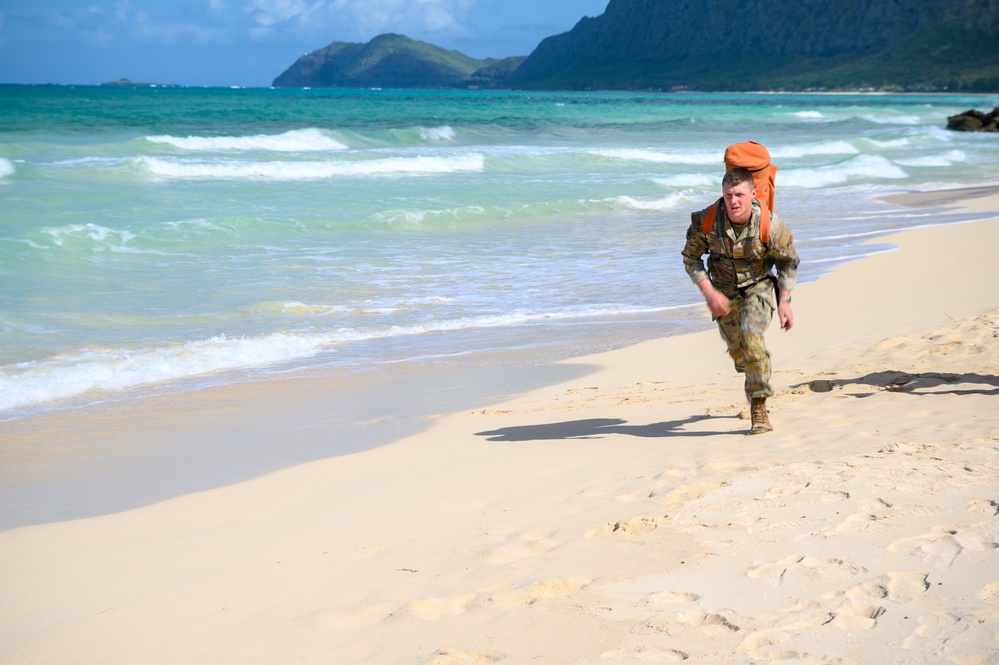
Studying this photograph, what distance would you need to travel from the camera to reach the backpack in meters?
4.86

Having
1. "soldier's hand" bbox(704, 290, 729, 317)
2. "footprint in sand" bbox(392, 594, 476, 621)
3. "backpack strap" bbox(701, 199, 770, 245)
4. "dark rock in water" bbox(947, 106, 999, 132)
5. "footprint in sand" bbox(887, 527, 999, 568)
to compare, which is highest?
"dark rock in water" bbox(947, 106, 999, 132)

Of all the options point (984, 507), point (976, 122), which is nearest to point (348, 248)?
point (984, 507)

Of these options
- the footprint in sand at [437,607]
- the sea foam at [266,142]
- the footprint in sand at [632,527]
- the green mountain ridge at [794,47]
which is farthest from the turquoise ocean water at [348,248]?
the green mountain ridge at [794,47]

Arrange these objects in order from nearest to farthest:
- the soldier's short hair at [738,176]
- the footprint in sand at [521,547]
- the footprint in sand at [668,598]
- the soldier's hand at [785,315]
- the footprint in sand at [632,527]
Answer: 1. the footprint in sand at [668,598]
2. the footprint in sand at [521,547]
3. the footprint in sand at [632,527]
4. the soldier's short hair at [738,176]
5. the soldier's hand at [785,315]

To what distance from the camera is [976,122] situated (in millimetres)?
46531

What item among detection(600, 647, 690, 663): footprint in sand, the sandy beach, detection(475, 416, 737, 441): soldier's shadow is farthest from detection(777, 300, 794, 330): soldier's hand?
detection(600, 647, 690, 663): footprint in sand

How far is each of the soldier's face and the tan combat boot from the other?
3.19ft

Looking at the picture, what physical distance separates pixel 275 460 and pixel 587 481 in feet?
5.94

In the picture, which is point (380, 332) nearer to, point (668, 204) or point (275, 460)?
point (275, 460)

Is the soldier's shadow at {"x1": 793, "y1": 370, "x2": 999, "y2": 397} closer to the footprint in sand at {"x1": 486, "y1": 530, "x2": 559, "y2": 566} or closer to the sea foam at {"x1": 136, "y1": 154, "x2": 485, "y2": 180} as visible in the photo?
the footprint in sand at {"x1": 486, "y1": 530, "x2": 559, "y2": 566}

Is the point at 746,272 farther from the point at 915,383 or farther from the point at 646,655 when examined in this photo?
the point at 646,655

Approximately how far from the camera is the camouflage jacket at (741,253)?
5.00 meters

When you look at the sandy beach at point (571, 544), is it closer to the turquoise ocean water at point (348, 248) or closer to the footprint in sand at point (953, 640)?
the footprint in sand at point (953, 640)

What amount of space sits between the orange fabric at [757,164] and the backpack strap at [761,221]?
2 centimetres
